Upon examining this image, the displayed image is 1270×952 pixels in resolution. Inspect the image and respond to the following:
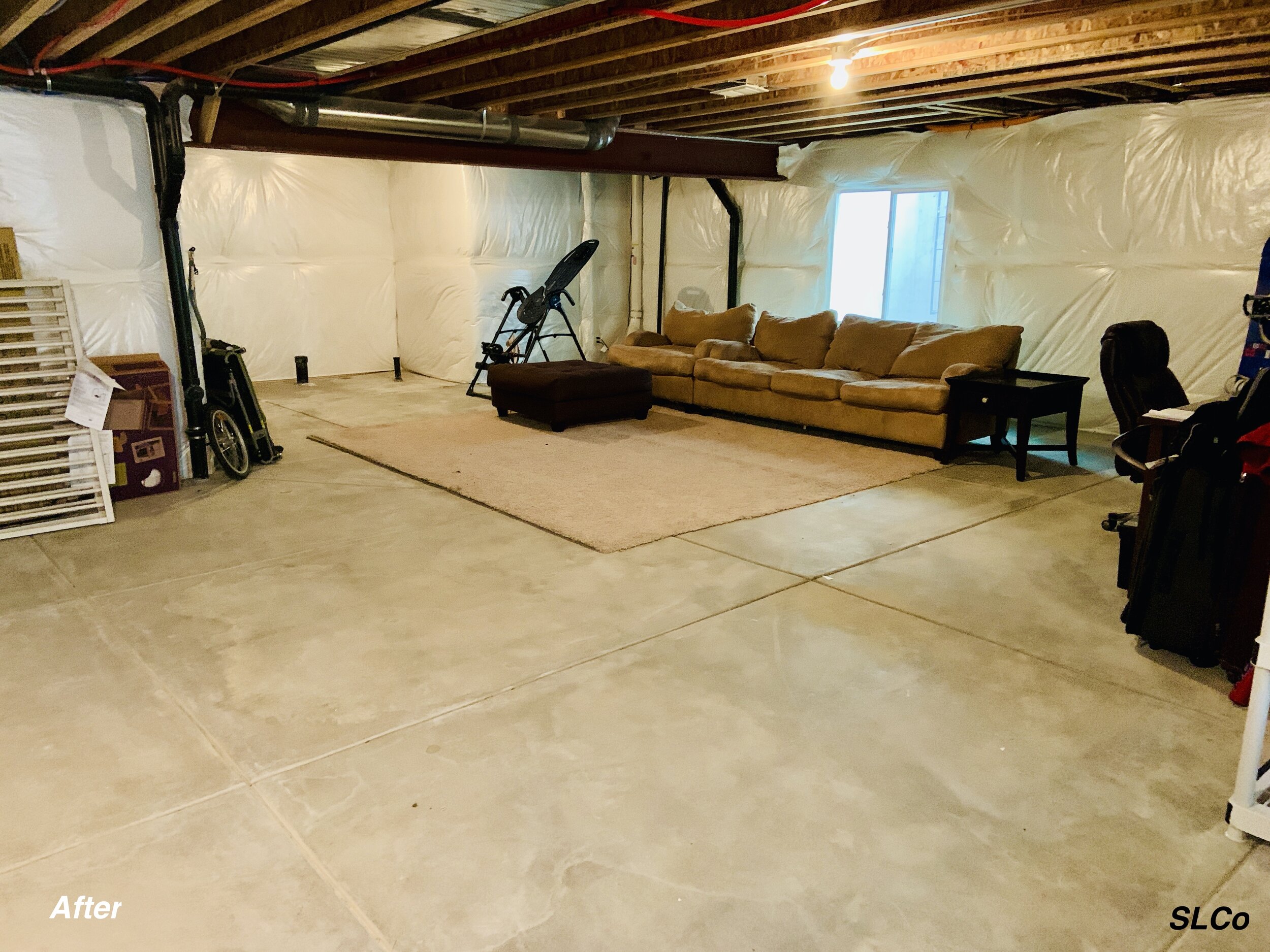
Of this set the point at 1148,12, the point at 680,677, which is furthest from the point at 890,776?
the point at 1148,12

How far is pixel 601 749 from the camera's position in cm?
238

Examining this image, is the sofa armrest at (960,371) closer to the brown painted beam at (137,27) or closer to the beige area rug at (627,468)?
the beige area rug at (627,468)

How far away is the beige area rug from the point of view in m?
4.40

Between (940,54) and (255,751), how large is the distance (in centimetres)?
443

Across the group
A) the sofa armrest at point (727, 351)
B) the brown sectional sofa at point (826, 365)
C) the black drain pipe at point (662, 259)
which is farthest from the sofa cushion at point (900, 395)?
the black drain pipe at point (662, 259)

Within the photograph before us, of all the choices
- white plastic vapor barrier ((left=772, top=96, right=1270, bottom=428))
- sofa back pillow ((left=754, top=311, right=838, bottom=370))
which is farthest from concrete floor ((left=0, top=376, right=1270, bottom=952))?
sofa back pillow ((left=754, top=311, right=838, bottom=370))

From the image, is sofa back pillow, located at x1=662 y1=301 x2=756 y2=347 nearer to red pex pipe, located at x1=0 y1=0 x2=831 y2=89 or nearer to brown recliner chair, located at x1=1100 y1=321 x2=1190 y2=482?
red pex pipe, located at x1=0 y1=0 x2=831 y2=89

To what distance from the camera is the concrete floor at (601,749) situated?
70.8 inches

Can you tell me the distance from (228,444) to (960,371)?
176 inches

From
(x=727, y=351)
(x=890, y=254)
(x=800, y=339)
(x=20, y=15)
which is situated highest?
(x=20, y=15)

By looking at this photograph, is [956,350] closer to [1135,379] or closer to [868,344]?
[868,344]

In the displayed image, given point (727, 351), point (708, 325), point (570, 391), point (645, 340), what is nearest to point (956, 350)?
point (727, 351)

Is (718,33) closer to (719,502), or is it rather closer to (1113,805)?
(719,502)

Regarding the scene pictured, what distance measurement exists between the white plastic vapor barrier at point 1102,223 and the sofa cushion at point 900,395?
1338 millimetres
